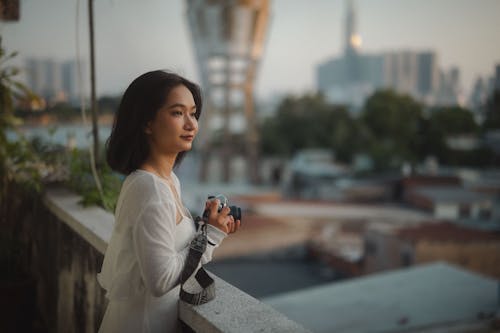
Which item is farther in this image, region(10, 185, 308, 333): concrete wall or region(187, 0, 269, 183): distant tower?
region(187, 0, 269, 183): distant tower

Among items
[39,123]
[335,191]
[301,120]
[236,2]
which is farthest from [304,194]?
[39,123]

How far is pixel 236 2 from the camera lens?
3130cm

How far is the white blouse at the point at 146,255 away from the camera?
108 cm

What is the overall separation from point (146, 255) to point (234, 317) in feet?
1.02

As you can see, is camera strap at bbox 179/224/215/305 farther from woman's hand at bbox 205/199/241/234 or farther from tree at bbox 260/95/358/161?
Result: tree at bbox 260/95/358/161

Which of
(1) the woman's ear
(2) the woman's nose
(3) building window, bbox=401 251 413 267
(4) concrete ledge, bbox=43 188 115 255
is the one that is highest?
(2) the woman's nose

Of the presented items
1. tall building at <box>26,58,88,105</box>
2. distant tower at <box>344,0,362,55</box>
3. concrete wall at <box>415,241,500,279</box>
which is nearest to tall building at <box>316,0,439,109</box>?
distant tower at <box>344,0,362,55</box>

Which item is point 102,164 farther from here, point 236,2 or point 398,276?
point 236,2

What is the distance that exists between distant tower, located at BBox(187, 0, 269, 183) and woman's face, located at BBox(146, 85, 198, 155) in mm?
31641

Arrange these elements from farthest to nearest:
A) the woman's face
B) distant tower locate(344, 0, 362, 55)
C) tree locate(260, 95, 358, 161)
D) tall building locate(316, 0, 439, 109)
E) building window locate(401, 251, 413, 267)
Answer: distant tower locate(344, 0, 362, 55) → tall building locate(316, 0, 439, 109) → tree locate(260, 95, 358, 161) → building window locate(401, 251, 413, 267) → the woman's face

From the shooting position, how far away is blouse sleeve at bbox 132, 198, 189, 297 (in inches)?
42.3

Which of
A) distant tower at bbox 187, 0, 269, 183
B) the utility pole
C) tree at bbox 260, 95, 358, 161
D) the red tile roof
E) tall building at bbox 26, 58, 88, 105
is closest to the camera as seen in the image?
the utility pole

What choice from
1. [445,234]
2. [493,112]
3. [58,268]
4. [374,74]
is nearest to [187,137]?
[58,268]

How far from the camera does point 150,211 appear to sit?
108 centimetres
